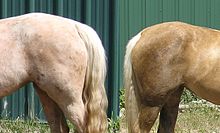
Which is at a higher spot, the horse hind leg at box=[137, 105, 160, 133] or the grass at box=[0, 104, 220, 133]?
the horse hind leg at box=[137, 105, 160, 133]

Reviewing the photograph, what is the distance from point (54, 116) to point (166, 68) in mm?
1339

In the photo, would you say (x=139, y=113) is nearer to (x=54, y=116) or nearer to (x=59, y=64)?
(x=54, y=116)

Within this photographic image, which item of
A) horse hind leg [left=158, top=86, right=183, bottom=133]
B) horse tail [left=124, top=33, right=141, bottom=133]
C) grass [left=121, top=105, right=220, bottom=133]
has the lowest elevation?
grass [left=121, top=105, right=220, bottom=133]

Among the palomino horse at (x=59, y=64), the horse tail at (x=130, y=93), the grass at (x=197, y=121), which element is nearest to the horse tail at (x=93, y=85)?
the palomino horse at (x=59, y=64)

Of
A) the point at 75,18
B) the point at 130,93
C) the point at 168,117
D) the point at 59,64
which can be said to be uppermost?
the point at 75,18

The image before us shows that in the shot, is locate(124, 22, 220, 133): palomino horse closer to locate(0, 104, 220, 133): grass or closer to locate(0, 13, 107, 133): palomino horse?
locate(0, 13, 107, 133): palomino horse

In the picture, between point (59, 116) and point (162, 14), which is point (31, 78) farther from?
point (162, 14)

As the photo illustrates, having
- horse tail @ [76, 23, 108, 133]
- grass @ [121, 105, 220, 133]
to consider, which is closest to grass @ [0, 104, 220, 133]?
grass @ [121, 105, 220, 133]

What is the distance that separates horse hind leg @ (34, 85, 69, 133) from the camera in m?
5.84

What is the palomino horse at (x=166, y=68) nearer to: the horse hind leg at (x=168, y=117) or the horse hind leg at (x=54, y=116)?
the horse hind leg at (x=168, y=117)

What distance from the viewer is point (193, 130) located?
7875 millimetres

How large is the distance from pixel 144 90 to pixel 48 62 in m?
1.21

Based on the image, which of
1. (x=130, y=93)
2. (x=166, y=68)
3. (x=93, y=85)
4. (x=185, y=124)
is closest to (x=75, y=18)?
(x=130, y=93)

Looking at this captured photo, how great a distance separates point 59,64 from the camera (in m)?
5.41
